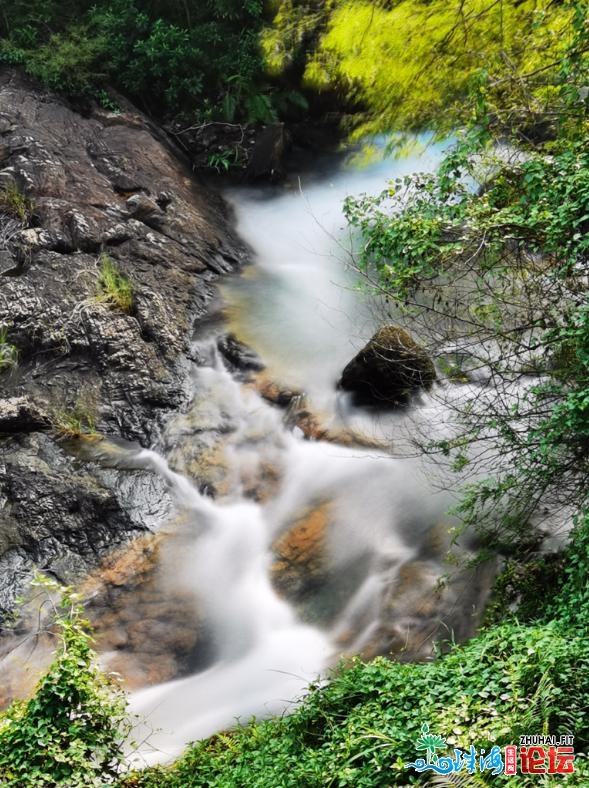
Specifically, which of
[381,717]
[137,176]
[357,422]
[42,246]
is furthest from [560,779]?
[137,176]

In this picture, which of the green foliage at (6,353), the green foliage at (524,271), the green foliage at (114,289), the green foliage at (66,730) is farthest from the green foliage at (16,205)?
the green foliage at (66,730)

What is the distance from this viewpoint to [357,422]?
757 centimetres

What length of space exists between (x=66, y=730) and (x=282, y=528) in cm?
285

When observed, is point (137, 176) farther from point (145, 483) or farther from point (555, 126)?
point (555, 126)

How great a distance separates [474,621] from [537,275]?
109 inches

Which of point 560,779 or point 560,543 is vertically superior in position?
point 560,543

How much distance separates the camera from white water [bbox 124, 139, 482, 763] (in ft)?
18.4

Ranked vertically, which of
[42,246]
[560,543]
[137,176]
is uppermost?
[137,176]

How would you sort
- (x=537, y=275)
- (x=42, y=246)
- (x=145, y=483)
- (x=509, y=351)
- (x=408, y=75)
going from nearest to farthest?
(x=537, y=275)
(x=509, y=351)
(x=145, y=483)
(x=408, y=75)
(x=42, y=246)

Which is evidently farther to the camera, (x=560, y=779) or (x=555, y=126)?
(x=555, y=126)

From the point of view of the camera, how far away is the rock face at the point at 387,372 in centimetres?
707

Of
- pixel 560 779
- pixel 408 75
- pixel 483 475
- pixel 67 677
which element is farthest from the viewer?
pixel 408 75
